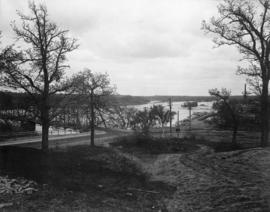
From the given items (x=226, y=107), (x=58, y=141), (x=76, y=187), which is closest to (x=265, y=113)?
(x=226, y=107)

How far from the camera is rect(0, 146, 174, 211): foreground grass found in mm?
8652

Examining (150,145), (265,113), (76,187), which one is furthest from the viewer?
(150,145)

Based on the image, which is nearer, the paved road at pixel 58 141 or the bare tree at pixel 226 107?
the paved road at pixel 58 141

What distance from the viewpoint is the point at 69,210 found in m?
8.03

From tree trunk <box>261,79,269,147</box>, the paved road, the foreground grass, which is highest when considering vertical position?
tree trunk <box>261,79,269,147</box>

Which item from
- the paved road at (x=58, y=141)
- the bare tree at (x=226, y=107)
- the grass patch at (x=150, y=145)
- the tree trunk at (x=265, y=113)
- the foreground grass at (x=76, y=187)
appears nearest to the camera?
the foreground grass at (x=76, y=187)

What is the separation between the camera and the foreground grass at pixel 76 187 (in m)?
8.65

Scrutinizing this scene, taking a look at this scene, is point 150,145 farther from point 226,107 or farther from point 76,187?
point 76,187

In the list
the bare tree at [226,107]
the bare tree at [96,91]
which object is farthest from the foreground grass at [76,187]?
the bare tree at [226,107]

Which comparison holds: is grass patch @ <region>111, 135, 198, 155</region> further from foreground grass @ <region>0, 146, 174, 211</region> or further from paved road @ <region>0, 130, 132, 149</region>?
foreground grass @ <region>0, 146, 174, 211</region>

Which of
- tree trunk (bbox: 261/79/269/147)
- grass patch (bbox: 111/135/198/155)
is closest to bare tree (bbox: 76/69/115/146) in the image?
grass patch (bbox: 111/135/198/155)

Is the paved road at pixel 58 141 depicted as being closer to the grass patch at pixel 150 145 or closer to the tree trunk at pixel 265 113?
the grass patch at pixel 150 145

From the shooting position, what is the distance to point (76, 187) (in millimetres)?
10727

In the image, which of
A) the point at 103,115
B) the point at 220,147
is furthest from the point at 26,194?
the point at 220,147
